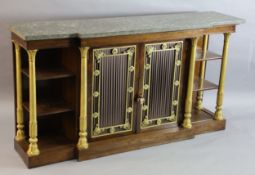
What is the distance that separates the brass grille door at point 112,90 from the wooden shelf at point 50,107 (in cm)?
18

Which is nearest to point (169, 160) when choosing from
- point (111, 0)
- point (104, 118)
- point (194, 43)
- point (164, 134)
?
point (164, 134)

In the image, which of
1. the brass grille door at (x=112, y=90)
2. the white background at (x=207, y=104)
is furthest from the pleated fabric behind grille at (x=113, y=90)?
the white background at (x=207, y=104)

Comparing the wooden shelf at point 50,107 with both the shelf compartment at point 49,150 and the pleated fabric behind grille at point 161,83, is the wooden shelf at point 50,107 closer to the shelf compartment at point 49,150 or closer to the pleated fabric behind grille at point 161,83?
the shelf compartment at point 49,150

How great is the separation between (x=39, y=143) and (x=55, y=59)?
0.54 metres

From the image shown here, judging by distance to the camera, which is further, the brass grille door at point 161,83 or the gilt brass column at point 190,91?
the gilt brass column at point 190,91

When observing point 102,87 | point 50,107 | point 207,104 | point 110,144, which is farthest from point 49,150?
point 207,104

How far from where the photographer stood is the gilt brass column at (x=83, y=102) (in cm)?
301

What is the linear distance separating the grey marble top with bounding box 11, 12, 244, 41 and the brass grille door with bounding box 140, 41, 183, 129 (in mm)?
127

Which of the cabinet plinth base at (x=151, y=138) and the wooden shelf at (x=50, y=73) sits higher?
the wooden shelf at (x=50, y=73)

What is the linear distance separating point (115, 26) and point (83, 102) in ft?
1.69

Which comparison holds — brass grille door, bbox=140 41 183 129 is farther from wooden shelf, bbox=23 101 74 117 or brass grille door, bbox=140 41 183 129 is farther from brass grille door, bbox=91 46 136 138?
wooden shelf, bbox=23 101 74 117

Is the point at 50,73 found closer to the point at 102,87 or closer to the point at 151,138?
the point at 102,87

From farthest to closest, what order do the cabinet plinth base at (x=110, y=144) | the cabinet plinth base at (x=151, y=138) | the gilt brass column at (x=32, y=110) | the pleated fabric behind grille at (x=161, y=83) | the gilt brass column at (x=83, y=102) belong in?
the pleated fabric behind grille at (x=161, y=83) → the cabinet plinth base at (x=151, y=138) → the cabinet plinth base at (x=110, y=144) → the gilt brass column at (x=83, y=102) → the gilt brass column at (x=32, y=110)

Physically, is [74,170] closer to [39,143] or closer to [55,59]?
[39,143]
